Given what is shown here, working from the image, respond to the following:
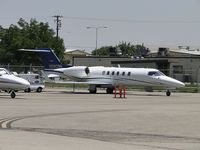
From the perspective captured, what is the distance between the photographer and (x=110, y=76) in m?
53.2

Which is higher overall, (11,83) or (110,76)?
(110,76)

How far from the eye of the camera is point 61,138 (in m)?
15.7

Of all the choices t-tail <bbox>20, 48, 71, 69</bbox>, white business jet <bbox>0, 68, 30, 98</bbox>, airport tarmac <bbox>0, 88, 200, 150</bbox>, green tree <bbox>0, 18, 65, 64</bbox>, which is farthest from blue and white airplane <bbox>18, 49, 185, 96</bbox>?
green tree <bbox>0, 18, 65, 64</bbox>

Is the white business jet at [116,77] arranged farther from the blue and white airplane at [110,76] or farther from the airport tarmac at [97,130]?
the airport tarmac at [97,130]

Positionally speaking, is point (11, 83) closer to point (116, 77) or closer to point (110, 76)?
point (116, 77)

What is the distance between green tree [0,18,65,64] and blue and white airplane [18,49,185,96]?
119 ft

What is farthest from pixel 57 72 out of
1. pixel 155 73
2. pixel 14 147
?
pixel 14 147

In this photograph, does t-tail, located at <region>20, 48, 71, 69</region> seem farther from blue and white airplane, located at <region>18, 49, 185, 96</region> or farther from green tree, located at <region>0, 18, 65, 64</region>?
green tree, located at <region>0, 18, 65, 64</region>

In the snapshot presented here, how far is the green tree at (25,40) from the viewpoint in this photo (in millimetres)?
93000

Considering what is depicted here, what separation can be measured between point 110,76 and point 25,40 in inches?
1699

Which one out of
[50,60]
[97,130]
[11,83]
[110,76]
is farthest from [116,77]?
[97,130]

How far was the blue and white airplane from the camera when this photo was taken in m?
49.6

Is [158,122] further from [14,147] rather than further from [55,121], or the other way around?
[14,147]

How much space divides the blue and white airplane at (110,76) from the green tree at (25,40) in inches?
1429
